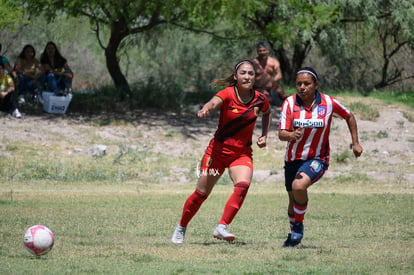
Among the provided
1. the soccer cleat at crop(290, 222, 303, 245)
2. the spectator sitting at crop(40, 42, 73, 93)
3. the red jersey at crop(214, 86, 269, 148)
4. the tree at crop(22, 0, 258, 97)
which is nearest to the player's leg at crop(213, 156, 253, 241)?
the red jersey at crop(214, 86, 269, 148)

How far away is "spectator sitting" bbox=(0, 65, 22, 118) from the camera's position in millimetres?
18266

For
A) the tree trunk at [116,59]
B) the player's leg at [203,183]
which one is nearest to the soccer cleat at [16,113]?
the tree trunk at [116,59]

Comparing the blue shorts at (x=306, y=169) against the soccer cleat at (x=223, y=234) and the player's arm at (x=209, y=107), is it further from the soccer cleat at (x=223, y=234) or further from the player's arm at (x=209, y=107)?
the player's arm at (x=209, y=107)

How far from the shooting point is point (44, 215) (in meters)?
11.3

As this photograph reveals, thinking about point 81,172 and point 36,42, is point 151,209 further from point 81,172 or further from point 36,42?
point 36,42

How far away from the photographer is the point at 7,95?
1895cm

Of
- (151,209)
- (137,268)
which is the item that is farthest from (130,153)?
(137,268)

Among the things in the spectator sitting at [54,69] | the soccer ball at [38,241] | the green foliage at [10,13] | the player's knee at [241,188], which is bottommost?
the soccer ball at [38,241]

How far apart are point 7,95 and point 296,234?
12177 mm

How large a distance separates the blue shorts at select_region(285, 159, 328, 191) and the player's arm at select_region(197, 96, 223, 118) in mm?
1045

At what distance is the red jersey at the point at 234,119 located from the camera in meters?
8.64

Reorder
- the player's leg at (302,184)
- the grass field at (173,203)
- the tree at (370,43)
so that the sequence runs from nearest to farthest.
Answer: the grass field at (173,203)
the player's leg at (302,184)
the tree at (370,43)

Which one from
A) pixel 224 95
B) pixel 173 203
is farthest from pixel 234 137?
pixel 173 203

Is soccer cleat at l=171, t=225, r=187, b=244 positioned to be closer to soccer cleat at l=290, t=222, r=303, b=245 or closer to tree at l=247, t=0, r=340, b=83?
soccer cleat at l=290, t=222, r=303, b=245
